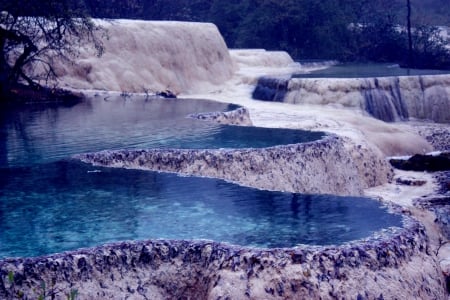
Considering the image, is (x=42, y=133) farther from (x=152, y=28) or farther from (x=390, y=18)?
(x=390, y=18)

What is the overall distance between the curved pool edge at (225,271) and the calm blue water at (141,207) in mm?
372

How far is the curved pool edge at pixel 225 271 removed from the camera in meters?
5.91

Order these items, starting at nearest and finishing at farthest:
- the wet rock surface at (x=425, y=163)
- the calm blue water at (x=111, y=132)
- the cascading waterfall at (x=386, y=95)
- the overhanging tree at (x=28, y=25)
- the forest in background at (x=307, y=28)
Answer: the calm blue water at (x=111, y=132)
the wet rock surface at (x=425, y=163)
the overhanging tree at (x=28, y=25)
the cascading waterfall at (x=386, y=95)
the forest in background at (x=307, y=28)

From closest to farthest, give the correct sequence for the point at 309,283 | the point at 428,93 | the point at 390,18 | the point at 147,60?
the point at 309,283, the point at 428,93, the point at 147,60, the point at 390,18

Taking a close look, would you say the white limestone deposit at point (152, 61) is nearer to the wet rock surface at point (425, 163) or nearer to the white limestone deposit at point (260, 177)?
the white limestone deposit at point (260, 177)

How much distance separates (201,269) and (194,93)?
648 inches

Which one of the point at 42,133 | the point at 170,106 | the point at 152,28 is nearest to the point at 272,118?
the point at 170,106

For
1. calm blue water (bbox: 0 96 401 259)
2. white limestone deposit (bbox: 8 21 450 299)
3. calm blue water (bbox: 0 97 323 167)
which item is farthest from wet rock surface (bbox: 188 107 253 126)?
calm blue water (bbox: 0 96 401 259)

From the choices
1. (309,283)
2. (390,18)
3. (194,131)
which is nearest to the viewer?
(309,283)

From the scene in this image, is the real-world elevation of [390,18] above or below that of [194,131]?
above

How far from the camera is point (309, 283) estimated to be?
589 centimetres

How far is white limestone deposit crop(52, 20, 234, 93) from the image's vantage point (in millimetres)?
20125

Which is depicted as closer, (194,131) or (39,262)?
(39,262)

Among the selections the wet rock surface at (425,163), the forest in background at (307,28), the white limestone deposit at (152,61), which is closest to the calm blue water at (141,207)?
the wet rock surface at (425,163)
